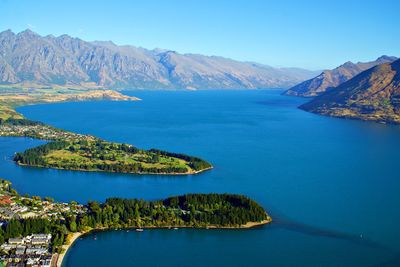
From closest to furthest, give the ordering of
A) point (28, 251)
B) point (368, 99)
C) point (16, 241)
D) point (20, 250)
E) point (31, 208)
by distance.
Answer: point (28, 251), point (20, 250), point (16, 241), point (31, 208), point (368, 99)

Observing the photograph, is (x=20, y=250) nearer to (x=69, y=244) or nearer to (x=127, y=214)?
(x=69, y=244)

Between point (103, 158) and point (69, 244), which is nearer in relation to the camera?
point (69, 244)

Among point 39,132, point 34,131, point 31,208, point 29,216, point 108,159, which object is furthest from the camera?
point 34,131

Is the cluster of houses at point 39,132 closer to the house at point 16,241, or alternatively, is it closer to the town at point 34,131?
the town at point 34,131

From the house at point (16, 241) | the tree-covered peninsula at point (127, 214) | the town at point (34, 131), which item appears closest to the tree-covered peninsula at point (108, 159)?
the town at point (34, 131)

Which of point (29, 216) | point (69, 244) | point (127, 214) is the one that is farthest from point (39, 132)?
point (69, 244)

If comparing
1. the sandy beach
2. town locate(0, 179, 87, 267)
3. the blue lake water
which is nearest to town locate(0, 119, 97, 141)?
the blue lake water

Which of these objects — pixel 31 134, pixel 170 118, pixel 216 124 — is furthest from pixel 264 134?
pixel 31 134
